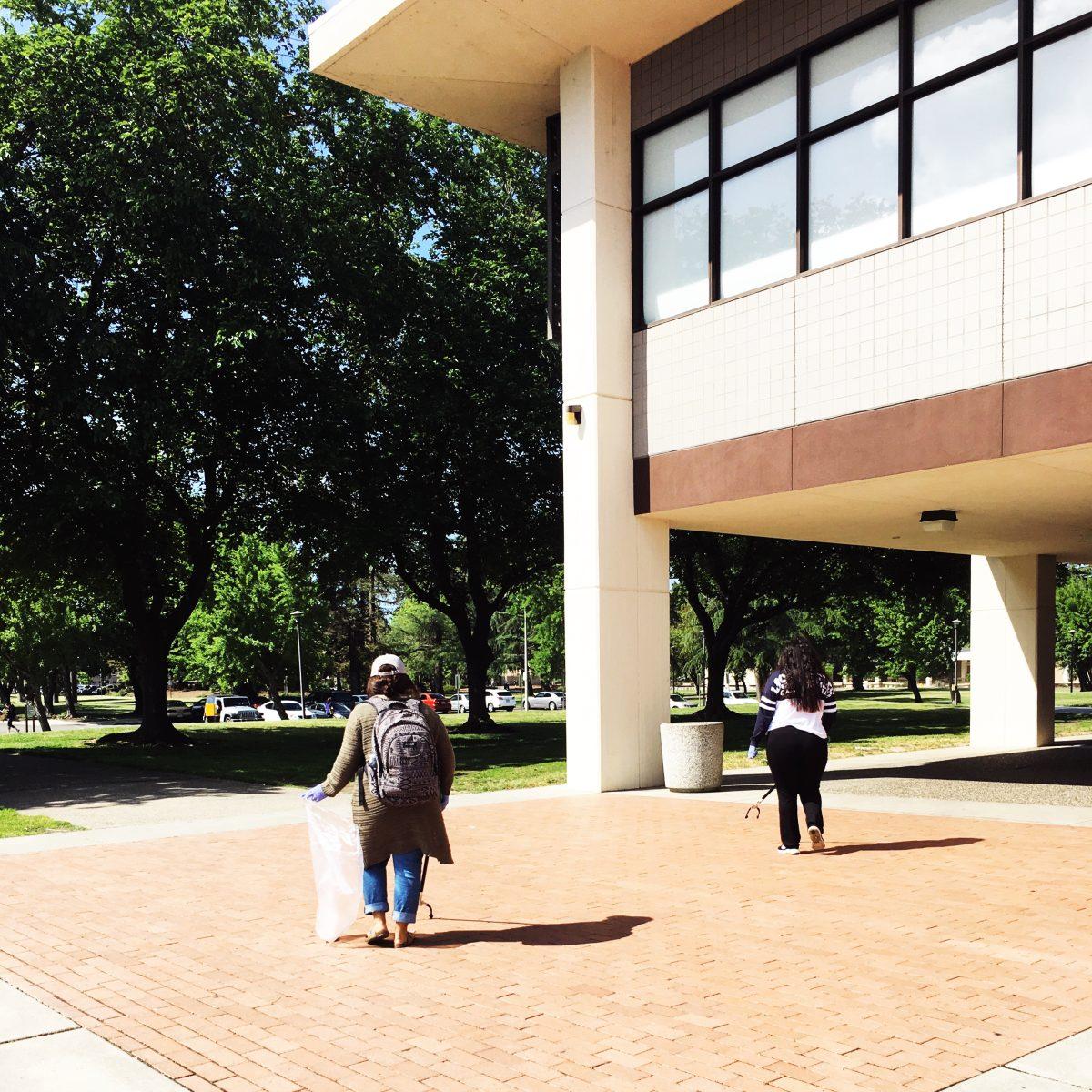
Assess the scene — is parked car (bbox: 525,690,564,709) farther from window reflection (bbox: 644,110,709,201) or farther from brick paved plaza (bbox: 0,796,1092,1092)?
brick paved plaza (bbox: 0,796,1092,1092)

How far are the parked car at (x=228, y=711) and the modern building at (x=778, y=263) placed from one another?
47.2 meters

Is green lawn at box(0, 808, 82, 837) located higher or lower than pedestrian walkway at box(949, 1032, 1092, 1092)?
lower

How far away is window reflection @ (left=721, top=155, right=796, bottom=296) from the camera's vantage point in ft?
46.9

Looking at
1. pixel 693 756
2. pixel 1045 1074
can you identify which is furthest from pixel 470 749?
pixel 1045 1074

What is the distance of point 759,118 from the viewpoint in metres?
14.7

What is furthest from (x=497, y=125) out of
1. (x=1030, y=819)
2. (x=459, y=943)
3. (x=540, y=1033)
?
(x=540, y=1033)

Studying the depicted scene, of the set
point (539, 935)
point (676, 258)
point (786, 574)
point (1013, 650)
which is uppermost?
point (676, 258)

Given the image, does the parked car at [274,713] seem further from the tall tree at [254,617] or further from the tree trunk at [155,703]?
the tree trunk at [155,703]

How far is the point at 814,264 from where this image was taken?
1391cm

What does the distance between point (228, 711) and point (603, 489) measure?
49.4m

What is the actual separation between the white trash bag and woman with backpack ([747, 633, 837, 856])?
3.94m

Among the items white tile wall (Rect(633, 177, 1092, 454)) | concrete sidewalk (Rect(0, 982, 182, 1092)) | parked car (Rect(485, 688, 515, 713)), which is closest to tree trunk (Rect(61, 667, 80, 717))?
parked car (Rect(485, 688, 515, 713))

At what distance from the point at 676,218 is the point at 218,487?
18.1 meters

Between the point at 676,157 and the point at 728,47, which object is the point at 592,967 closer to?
the point at 676,157
